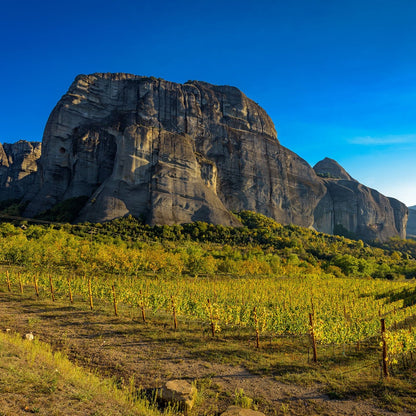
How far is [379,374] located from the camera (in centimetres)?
1049

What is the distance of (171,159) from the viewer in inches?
2931

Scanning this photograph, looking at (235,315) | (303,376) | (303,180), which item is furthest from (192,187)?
(303,376)

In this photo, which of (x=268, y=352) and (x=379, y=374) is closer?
(x=379, y=374)

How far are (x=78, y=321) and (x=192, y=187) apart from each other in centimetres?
5961

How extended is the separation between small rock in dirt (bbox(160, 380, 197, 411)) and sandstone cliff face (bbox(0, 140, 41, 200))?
109 metres

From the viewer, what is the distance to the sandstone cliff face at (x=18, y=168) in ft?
364

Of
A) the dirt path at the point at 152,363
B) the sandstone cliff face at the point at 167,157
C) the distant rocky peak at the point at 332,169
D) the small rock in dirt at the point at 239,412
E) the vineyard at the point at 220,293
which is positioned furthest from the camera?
the distant rocky peak at the point at 332,169

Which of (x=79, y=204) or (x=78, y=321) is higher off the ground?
(x=79, y=204)

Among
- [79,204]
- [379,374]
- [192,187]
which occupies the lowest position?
[379,374]

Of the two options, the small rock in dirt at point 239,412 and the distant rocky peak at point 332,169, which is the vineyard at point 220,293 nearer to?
the small rock in dirt at point 239,412

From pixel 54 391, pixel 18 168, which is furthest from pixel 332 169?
pixel 54 391

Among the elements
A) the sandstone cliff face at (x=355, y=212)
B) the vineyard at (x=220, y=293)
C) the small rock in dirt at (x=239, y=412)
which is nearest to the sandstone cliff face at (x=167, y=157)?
the sandstone cliff face at (x=355, y=212)

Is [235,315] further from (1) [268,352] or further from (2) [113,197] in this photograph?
(2) [113,197]

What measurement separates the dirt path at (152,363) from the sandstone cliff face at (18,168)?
9987 centimetres
